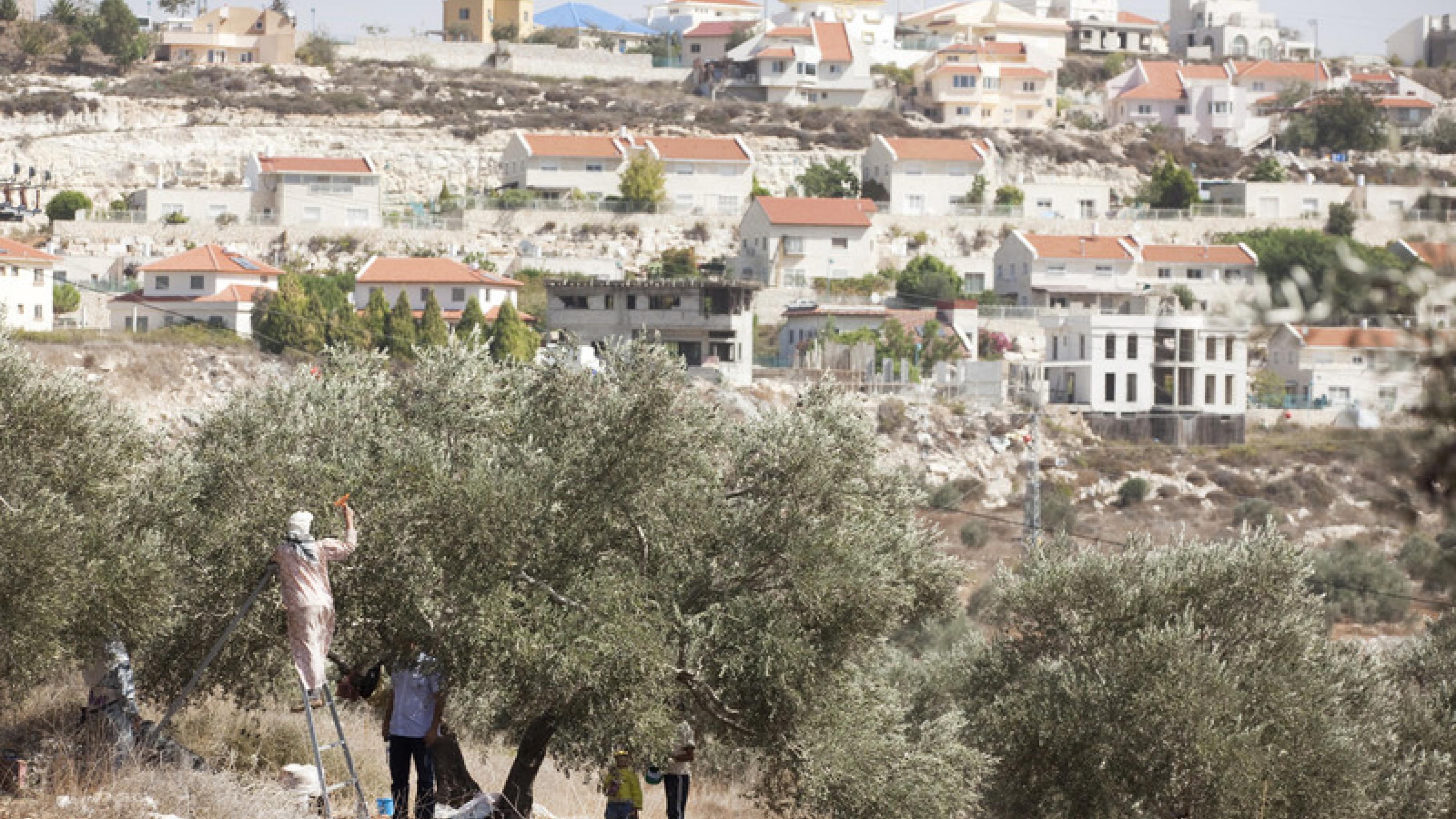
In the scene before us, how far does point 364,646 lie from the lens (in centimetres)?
1731

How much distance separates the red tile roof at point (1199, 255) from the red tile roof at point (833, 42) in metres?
30.6

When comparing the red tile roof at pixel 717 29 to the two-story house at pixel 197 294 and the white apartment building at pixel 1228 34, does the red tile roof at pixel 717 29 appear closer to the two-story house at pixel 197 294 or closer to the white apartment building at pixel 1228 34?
the white apartment building at pixel 1228 34

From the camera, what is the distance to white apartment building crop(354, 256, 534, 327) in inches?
3054

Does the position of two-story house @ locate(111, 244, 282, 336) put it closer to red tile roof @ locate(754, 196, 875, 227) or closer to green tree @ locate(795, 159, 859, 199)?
red tile roof @ locate(754, 196, 875, 227)

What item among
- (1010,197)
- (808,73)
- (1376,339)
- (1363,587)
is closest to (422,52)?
(808,73)

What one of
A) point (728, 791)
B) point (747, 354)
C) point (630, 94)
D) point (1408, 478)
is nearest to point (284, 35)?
point (630, 94)

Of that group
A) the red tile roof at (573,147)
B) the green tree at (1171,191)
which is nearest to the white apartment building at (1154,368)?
the green tree at (1171,191)

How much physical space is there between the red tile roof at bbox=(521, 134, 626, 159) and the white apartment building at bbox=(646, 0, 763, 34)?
1878 inches

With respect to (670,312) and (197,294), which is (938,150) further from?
(197,294)

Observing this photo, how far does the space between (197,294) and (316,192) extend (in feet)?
56.1

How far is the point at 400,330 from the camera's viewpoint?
71688 millimetres

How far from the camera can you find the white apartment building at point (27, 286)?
6781 centimetres

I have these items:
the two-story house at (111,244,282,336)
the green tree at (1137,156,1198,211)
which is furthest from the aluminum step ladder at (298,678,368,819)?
the green tree at (1137,156,1198,211)

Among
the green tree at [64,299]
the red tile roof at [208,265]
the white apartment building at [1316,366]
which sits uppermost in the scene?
the red tile roof at [208,265]
